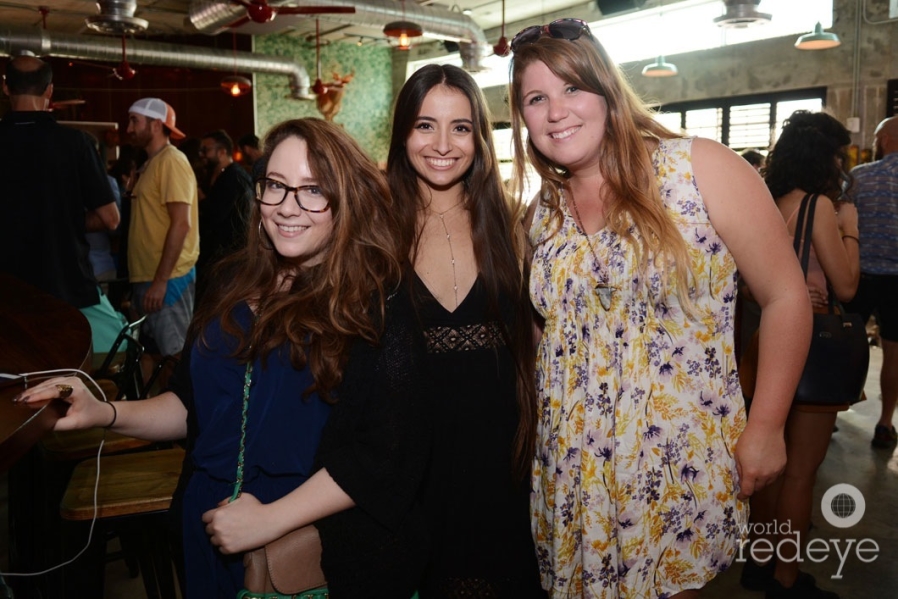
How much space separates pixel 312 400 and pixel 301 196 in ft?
1.32

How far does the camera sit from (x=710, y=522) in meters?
1.53

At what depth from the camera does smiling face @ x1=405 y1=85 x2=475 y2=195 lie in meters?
1.91

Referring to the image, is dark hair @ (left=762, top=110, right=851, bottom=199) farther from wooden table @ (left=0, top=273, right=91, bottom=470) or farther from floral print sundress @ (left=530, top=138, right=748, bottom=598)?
wooden table @ (left=0, top=273, right=91, bottom=470)

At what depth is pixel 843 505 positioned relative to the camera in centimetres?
351

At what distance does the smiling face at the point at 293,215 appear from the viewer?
139 centimetres

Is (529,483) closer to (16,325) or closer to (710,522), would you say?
(710,522)

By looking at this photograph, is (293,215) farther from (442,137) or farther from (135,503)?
(135,503)

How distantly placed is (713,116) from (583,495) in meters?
9.36

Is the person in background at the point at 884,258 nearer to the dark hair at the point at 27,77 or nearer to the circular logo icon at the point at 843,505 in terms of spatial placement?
the circular logo icon at the point at 843,505

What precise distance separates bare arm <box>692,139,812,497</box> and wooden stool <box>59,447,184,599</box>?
1.45 metres

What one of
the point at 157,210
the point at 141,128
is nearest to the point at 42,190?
the point at 157,210

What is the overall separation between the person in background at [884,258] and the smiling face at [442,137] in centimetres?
323

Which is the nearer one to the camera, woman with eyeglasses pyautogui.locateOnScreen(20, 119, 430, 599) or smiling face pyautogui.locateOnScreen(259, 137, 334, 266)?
woman with eyeglasses pyautogui.locateOnScreen(20, 119, 430, 599)

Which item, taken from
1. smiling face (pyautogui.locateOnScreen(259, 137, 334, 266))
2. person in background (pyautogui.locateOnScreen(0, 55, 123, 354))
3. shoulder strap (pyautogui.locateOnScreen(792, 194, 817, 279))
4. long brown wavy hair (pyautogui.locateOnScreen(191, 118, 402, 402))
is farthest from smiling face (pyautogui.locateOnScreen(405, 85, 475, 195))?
person in background (pyautogui.locateOnScreen(0, 55, 123, 354))
